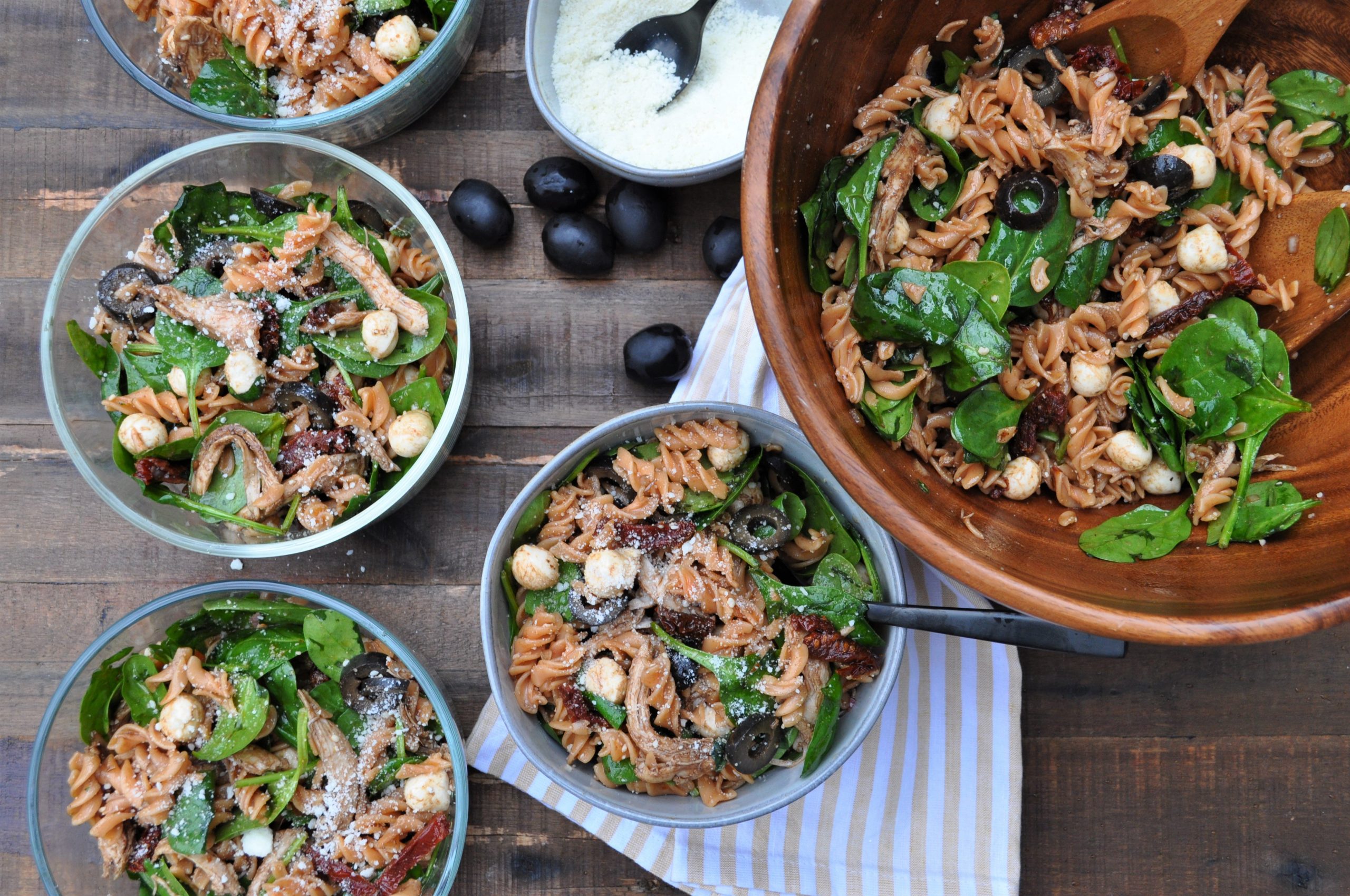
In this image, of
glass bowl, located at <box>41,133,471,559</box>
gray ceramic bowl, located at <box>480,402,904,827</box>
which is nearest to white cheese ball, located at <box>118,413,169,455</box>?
glass bowl, located at <box>41,133,471,559</box>

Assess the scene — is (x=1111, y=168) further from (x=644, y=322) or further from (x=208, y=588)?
(x=208, y=588)

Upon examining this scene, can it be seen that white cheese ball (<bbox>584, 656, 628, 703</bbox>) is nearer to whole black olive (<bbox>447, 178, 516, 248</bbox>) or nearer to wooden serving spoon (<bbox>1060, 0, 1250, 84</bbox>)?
whole black olive (<bbox>447, 178, 516, 248</bbox>)

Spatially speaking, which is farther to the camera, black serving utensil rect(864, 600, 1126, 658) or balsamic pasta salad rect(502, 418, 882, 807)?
balsamic pasta salad rect(502, 418, 882, 807)

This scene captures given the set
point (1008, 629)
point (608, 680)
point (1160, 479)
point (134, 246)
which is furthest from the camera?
point (134, 246)

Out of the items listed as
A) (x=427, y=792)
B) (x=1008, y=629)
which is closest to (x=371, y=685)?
(x=427, y=792)

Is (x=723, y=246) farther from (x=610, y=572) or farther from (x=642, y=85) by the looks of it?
(x=610, y=572)

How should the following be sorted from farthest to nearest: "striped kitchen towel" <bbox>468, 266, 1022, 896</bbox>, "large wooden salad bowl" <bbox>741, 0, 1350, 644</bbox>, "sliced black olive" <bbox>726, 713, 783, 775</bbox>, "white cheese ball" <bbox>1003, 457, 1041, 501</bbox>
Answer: "striped kitchen towel" <bbox>468, 266, 1022, 896</bbox> < "sliced black olive" <bbox>726, 713, 783, 775</bbox> < "white cheese ball" <bbox>1003, 457, 1041, 501</bbox> < "large wooden salad bowl" <bbox>741, 0, 1350, 644</bbox>
